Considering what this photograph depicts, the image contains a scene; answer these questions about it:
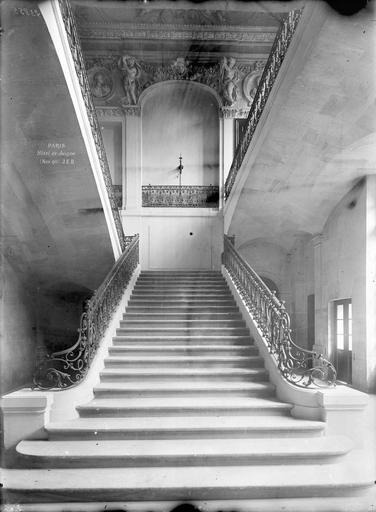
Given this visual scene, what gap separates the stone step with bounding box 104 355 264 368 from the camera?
607 cm

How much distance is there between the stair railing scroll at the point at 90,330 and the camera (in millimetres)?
4935

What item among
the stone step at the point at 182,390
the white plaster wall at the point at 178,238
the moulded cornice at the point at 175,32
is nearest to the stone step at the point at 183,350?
the stone step at the point at 182,390

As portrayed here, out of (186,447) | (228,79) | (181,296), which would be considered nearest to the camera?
(186,447)

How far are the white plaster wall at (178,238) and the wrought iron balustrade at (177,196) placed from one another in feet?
1.50

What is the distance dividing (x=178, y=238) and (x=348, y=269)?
15.7 ft

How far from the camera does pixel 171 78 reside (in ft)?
40.2

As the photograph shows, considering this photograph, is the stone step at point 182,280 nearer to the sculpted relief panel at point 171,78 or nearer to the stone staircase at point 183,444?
the stone staircase at point 183,444

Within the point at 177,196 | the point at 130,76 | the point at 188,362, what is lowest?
the point at 188,362

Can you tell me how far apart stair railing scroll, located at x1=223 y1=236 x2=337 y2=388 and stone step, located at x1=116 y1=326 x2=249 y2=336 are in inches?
14.2

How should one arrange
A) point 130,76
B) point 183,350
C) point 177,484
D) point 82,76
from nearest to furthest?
point 177,484 → point 82,76 → point 183,350 → point 130,76

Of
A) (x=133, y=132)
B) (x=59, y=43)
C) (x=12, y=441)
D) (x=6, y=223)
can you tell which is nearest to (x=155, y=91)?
(x=133, y=132)

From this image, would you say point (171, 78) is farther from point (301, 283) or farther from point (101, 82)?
point (301, 283)

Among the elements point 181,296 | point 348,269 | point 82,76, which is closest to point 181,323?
point 181,296

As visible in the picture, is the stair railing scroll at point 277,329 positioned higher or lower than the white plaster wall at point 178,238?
lower
